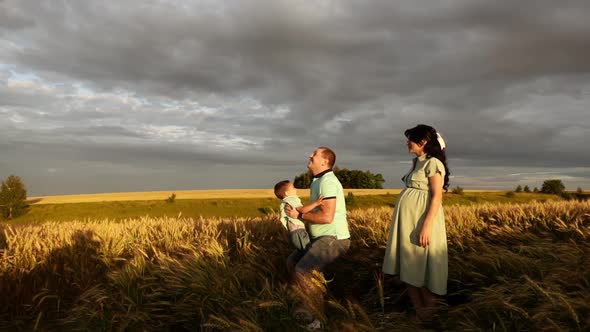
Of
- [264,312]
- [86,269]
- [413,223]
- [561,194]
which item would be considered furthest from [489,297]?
[561,194]

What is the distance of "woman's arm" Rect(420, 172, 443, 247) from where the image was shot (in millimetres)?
4277

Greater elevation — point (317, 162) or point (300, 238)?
point (317, 162)

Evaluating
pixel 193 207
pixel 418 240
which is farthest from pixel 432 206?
pixel 193 207

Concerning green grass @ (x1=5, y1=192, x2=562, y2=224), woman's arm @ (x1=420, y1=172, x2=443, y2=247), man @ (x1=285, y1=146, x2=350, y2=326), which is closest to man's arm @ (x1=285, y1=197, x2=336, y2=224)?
man @ (x1=285, y1=146, x2=350, y2=326)

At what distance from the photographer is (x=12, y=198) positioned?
35750 millimetres

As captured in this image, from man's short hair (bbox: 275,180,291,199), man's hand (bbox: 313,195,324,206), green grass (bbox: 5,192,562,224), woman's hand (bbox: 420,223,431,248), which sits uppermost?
man's short hair (bbox: 275,180,291,199)

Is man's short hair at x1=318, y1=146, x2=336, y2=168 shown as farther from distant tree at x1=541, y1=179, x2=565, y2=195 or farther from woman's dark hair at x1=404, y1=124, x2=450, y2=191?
distant tree at x1=541, y1=179, x2=565, y2=195

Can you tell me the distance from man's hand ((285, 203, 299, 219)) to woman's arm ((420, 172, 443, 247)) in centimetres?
138

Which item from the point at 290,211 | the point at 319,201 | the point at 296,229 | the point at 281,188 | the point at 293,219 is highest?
the point at 281,188

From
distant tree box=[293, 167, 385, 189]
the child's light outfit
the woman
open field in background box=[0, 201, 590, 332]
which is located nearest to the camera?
open field in background box=[0, 201, 590, 332]

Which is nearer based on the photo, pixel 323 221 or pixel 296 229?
→ pixel 323 221

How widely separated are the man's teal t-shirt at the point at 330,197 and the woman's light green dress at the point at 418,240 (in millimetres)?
640

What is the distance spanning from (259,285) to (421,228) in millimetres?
2371

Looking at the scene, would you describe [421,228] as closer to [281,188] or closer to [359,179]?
[281,188]
